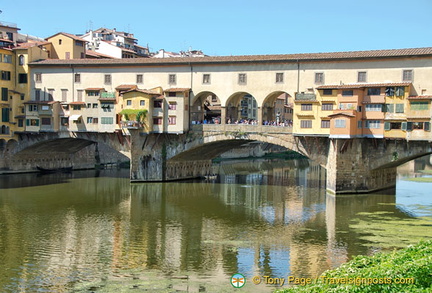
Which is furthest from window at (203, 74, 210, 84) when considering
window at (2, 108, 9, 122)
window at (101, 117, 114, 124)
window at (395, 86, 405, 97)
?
window at (2, 108, 9, 122)

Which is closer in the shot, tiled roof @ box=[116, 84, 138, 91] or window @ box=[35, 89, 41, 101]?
tiled roof @ box=[116, 84, 138, 91]

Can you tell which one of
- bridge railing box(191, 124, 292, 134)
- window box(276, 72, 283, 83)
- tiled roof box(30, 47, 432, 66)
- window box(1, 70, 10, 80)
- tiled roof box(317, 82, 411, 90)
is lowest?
bridge railing box(191, 124, 292, 134)

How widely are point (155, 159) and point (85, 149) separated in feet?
58.5

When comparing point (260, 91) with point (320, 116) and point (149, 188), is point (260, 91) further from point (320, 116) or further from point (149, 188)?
point (149, 188)

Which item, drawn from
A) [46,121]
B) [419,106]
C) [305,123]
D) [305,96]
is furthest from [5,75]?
[419,106]

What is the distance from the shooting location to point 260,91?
2002 inches

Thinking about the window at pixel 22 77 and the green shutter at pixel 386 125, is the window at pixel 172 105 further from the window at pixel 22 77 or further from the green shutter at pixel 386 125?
the green shutter at pixel 386 125

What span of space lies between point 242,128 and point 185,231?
1950 cm

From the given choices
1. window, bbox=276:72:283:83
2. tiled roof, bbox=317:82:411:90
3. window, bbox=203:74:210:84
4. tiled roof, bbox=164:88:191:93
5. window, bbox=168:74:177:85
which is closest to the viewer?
tiled roof, bbox=317:82:411:90

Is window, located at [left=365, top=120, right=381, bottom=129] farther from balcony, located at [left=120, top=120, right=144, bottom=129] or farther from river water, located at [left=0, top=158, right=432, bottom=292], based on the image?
balcony, located at [left=120, top=120, right=144, bottom=129]

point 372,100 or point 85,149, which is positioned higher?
point 372,100

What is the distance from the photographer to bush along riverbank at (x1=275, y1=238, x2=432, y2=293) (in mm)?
17469

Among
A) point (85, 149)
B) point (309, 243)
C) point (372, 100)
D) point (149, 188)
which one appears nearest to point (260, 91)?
point (372, 100)

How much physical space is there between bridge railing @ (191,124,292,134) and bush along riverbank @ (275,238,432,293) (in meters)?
30.1
